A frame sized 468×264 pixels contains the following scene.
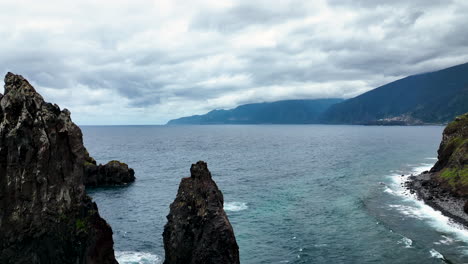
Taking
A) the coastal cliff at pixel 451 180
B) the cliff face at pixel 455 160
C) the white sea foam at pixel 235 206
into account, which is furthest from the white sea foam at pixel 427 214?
the white sea foam at pixel 235 206

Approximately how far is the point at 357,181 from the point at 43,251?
100 m

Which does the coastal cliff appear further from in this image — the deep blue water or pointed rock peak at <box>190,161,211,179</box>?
pointed rock peak at <box>190,161,211,179</box>

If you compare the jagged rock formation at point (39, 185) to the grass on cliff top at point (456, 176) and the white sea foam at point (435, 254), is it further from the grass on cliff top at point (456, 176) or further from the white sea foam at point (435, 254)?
the grass on cliff top at point (456, 176)

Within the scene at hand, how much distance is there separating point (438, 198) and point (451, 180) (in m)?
10.3

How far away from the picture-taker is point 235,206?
81.9m

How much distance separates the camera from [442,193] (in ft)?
291

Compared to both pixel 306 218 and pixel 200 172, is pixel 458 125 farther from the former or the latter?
pixel 200 172

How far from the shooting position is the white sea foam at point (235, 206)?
79.1m

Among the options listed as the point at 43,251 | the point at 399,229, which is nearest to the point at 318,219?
the point at 399,229

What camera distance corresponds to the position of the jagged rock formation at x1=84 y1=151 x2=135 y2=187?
4163 inches

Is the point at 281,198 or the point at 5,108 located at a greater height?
the point at 5,108

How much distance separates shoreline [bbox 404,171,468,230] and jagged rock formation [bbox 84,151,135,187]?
3352 inches

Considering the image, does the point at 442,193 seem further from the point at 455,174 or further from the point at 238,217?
the point at 238,217

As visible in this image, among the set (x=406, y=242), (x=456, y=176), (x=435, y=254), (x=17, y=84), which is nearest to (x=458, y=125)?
(x=456, y=176)
